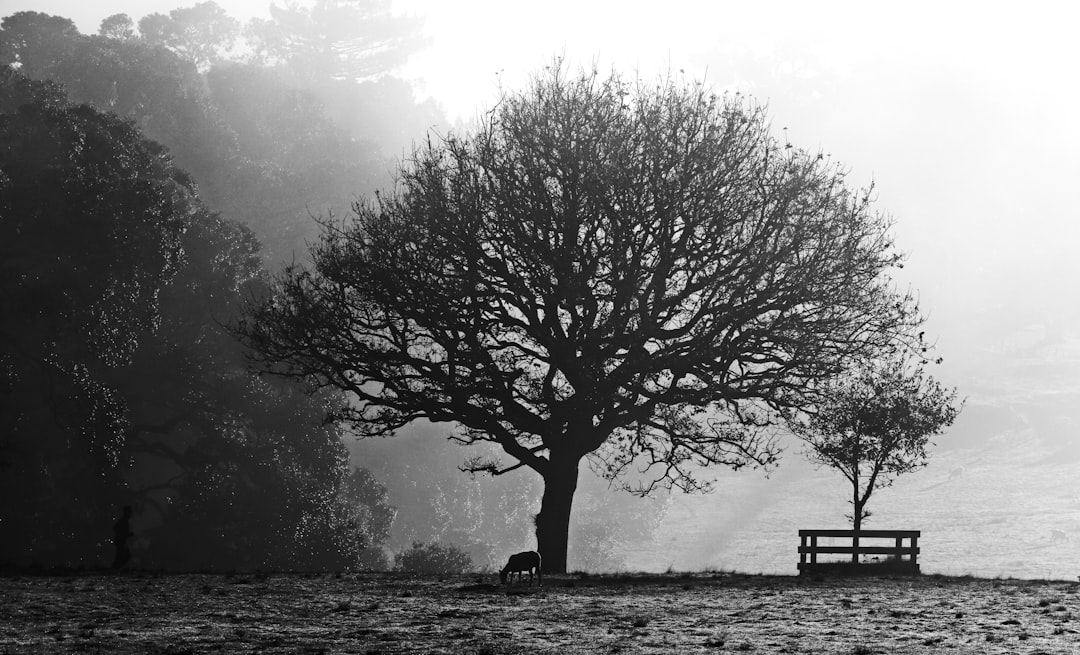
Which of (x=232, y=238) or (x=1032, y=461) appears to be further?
(x=1032, y=461)

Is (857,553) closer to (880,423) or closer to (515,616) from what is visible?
(880,423)

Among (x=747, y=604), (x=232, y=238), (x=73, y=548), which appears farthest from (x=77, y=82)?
(x=747, y=604)

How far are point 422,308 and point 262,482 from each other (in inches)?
841

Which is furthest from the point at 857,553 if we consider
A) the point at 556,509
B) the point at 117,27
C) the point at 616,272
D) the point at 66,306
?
the point at 117,27

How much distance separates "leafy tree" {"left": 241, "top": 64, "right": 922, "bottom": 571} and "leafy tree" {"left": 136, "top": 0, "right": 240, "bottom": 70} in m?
108

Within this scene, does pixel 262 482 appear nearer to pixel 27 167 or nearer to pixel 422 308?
pixel 27 167

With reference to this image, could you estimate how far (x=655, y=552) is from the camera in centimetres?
11725

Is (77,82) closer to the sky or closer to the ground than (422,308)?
closer to the sky

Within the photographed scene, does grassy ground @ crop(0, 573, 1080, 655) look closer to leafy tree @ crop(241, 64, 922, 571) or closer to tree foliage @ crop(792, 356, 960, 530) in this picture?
leafy tree @ crop(241, 64, 922, 571)

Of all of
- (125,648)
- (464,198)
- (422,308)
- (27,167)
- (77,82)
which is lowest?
(125,648)

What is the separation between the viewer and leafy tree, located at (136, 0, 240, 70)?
130 meters

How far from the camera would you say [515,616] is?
1908 centimetres

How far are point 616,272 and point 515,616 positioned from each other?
11.3 meters

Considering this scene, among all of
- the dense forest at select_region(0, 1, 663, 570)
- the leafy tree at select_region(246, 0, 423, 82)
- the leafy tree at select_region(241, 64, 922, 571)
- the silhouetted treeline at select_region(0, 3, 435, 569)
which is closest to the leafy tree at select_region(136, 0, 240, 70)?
the leafy tree at select_region(246, 0, 423, 82)
